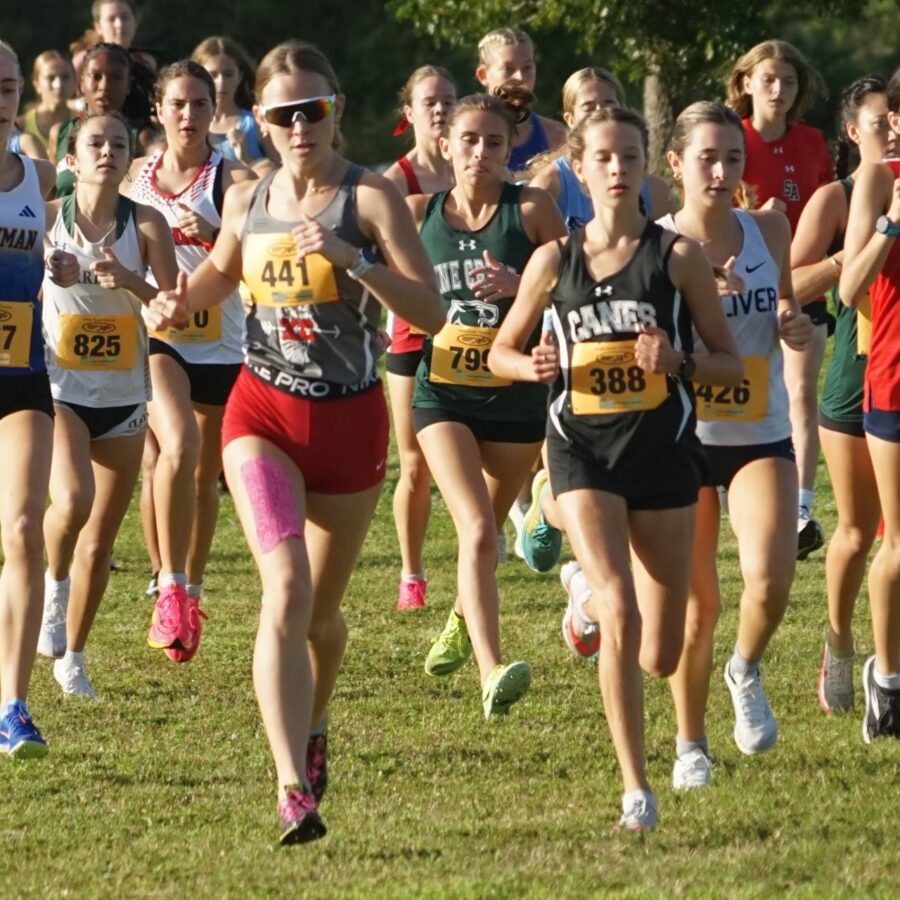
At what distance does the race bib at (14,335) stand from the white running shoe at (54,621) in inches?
57.2

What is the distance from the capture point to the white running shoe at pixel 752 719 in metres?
6.97

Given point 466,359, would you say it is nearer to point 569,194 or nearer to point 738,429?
point 569,194

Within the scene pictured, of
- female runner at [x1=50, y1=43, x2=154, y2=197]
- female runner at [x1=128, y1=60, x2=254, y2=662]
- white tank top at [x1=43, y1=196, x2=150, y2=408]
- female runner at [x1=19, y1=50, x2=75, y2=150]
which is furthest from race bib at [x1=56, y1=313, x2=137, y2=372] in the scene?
female runner at [x1=19, y1=50, x2=75, y2=150]

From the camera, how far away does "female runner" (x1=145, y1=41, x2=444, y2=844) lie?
232 inches

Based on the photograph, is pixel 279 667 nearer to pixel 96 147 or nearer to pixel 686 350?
pixel 686 350

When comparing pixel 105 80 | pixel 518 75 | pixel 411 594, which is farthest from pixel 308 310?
pixel 518 75

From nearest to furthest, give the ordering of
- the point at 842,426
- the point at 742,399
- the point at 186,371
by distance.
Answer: the point at 742,399 < the point at 842,426 < the point at 186,371

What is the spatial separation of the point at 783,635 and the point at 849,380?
71.5 inches

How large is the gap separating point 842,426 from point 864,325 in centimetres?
36

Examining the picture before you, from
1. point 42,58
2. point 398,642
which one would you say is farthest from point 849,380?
point 42,58

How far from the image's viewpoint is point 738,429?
6824 mm

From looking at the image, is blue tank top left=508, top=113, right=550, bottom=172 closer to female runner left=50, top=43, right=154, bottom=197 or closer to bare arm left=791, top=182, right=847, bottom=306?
female runner left=50, top=43, right=154, bottom=197

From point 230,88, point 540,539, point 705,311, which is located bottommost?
point 540,539

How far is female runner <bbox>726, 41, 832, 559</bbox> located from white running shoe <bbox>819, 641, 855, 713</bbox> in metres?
2.44
